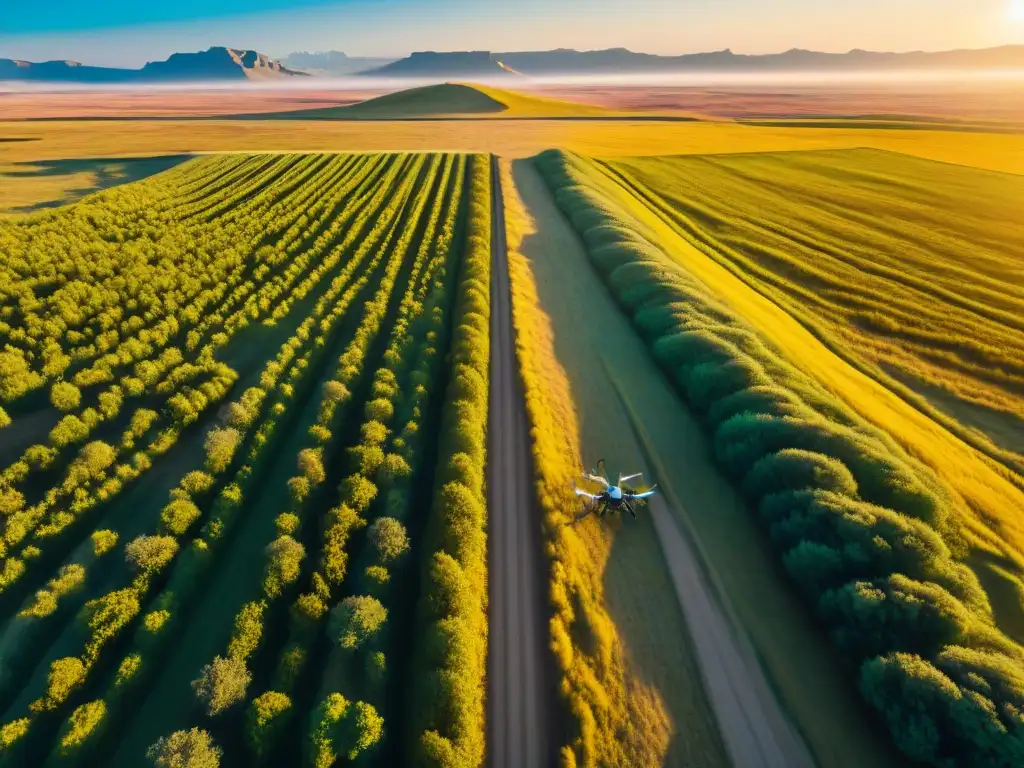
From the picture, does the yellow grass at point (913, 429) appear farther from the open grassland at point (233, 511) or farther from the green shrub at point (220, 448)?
the green shrub at point (220, 448)

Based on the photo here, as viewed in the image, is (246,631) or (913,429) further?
(913,429)

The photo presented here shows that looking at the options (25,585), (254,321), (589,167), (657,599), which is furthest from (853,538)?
(589,167)

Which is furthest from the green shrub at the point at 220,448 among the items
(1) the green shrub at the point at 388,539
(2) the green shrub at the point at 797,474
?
(2) the green shrub at the point at 797,474

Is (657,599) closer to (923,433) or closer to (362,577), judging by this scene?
(362,577)

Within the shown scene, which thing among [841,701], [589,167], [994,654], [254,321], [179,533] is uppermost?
[589,167]

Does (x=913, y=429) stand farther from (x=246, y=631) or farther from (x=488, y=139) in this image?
(x=488, y=139)

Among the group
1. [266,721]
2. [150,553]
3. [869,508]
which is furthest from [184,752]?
[869,508]
